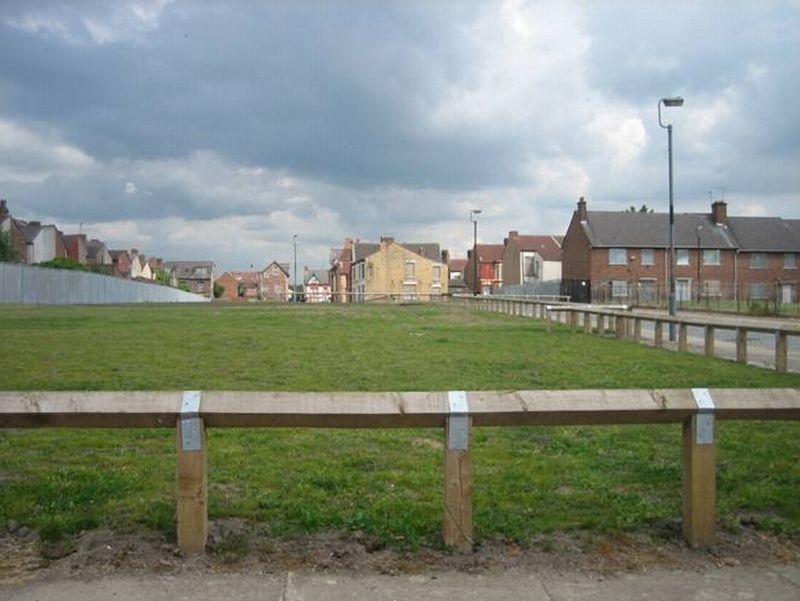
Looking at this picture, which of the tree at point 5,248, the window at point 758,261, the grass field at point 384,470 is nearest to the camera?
the grass field at point 384,470

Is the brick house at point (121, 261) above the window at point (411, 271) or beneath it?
above

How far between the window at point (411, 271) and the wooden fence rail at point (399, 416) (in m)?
104

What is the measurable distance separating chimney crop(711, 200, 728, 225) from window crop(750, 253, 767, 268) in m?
3.98

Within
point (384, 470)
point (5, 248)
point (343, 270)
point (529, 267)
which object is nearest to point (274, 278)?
point (343, 270)

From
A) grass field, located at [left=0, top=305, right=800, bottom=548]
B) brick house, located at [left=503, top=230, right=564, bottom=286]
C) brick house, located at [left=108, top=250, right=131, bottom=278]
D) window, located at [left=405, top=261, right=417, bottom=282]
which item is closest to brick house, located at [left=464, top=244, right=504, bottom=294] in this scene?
window, located at [left=405, top=261, right=417, bottom=282]

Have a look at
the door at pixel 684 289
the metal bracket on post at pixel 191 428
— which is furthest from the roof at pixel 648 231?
the metal bracket on post at pixel 191 428

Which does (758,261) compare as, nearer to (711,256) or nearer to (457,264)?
(711,256)

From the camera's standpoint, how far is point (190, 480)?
4660 mm

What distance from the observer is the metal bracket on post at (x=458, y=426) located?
4.73 m

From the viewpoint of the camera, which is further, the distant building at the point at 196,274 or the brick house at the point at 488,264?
the distant building at the point at 196,274

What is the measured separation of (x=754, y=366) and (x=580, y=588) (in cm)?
1339

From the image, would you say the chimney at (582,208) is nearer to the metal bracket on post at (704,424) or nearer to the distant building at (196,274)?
the metal bracket on post at (704,424)

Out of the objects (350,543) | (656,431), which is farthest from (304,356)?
(350,543)

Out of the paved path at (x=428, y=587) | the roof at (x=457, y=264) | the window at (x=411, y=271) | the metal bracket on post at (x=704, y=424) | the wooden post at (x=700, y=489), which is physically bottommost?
the paved path at (x=428, y=587)
